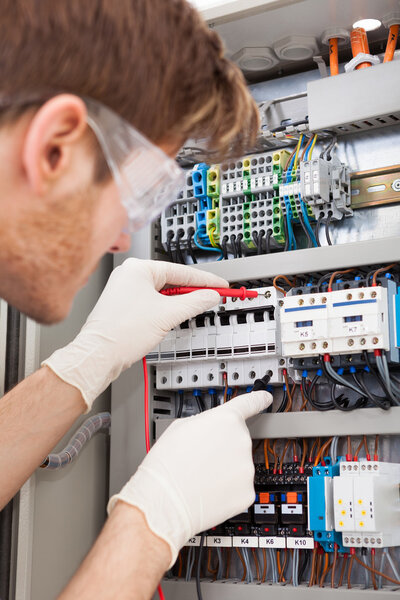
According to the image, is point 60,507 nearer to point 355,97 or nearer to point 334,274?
point 334,274

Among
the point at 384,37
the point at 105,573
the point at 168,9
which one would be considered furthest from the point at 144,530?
the point at 384,37

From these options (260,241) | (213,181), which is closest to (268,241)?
(260,241)

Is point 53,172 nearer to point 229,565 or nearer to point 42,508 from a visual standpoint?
point 42,508

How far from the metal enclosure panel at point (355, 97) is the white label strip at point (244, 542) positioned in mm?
982

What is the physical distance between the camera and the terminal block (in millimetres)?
1660

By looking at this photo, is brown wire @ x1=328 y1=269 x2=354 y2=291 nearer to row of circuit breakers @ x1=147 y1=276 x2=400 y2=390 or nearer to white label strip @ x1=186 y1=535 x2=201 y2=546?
row of circuit breakers @ x1=147 y1=276 x2=400 y2=390

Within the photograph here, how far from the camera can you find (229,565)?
1.76 metres

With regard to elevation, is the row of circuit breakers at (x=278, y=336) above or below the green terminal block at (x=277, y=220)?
below

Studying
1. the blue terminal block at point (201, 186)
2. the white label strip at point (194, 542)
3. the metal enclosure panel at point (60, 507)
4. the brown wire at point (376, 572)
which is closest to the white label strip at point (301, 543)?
the brown wire at point (376, 572)

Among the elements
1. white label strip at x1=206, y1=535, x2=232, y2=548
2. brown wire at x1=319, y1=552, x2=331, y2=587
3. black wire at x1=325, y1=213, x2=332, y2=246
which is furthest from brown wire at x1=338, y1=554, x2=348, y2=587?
black wire at x1=325, y1=213, x2=332, y2=246

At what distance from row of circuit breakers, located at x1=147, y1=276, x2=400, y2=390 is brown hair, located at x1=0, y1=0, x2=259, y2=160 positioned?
701 mm

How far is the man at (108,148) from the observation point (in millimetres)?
697

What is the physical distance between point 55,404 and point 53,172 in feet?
2.70

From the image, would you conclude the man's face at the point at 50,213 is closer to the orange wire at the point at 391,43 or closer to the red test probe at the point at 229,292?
the red test probe at the point at 229,292
